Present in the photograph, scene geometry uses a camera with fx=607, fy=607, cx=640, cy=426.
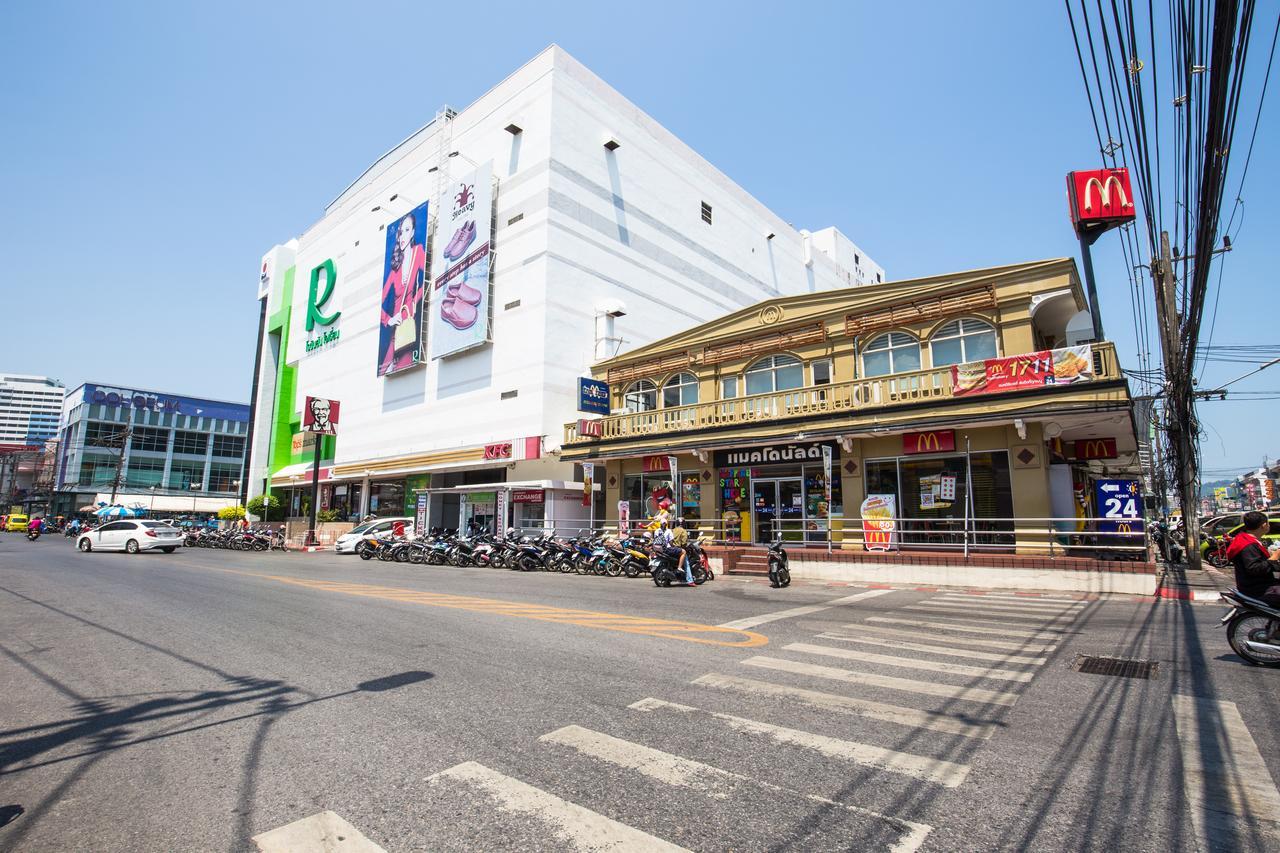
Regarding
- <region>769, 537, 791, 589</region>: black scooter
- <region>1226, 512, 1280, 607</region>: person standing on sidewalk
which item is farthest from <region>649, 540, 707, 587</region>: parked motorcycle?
<region>1226, 512, 1280, 607</region>: person standing on sidewalk

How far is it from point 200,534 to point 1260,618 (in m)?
43.1

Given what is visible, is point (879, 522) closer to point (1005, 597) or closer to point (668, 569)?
point (1005, 597)

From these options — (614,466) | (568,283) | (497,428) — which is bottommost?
(614,466)

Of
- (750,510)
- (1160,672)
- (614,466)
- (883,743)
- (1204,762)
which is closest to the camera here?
Result: (1204,762)

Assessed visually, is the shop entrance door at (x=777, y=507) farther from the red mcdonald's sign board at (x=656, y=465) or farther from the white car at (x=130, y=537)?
the white car at (x=130, y=537)

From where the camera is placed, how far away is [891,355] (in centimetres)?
1927

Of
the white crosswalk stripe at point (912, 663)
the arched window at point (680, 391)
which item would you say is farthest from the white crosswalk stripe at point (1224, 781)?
the arched window at point (680, 391)

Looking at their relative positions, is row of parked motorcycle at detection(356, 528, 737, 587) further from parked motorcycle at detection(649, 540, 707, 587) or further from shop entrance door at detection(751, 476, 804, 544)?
shop entrance door at detection(751, 476, 804, 544)

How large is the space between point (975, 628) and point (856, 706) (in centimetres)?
486

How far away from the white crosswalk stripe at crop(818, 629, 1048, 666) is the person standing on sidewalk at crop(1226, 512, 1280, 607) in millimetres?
2335

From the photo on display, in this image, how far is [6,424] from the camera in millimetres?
189750

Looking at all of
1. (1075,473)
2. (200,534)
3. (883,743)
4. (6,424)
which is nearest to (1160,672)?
(883,743)

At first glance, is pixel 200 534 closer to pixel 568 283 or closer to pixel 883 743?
pixel 568 283

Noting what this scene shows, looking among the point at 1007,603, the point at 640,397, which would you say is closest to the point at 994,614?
the point at 1007,603
